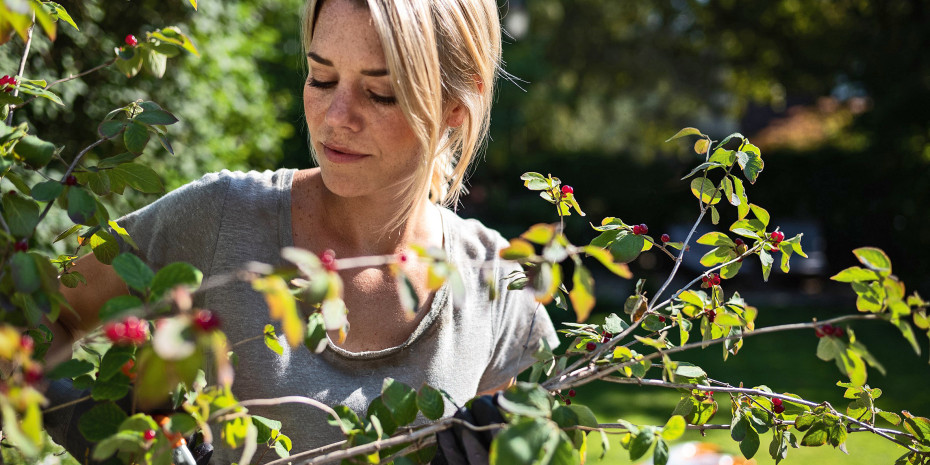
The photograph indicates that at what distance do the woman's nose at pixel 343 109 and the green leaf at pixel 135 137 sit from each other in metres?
0.40

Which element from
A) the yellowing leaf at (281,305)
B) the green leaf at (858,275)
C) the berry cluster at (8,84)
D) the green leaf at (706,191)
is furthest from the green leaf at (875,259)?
the berry cluster at (8,84)

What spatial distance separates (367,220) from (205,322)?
3.75 feet

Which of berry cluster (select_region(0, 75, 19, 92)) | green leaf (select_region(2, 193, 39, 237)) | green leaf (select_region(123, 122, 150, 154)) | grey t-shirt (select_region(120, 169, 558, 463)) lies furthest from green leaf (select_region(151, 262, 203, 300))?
grey t-shirt (select_region(120, 169, 558, 463))

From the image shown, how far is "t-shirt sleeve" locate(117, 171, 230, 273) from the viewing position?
5.35 ft

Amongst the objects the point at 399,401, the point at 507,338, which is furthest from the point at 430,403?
the point at 507,338

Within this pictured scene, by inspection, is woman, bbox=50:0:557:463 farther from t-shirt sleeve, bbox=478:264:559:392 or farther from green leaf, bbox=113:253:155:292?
green leaf, bbox=113:253:155:292

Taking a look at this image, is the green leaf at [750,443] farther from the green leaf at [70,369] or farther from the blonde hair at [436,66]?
the green leaf at [70,369]

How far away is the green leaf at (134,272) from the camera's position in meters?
0.86

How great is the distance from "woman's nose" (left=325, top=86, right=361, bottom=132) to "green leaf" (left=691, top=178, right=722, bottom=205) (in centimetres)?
61

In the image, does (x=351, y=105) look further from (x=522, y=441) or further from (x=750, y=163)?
(x=522, y=441)

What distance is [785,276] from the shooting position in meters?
11.5

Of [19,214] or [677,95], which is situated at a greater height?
[19,214]

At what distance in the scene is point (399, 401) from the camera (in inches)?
41.5

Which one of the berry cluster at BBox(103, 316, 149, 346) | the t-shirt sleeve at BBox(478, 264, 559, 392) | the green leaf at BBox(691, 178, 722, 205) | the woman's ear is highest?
the berry cluster at BBox(103, 316, 149, 346)
